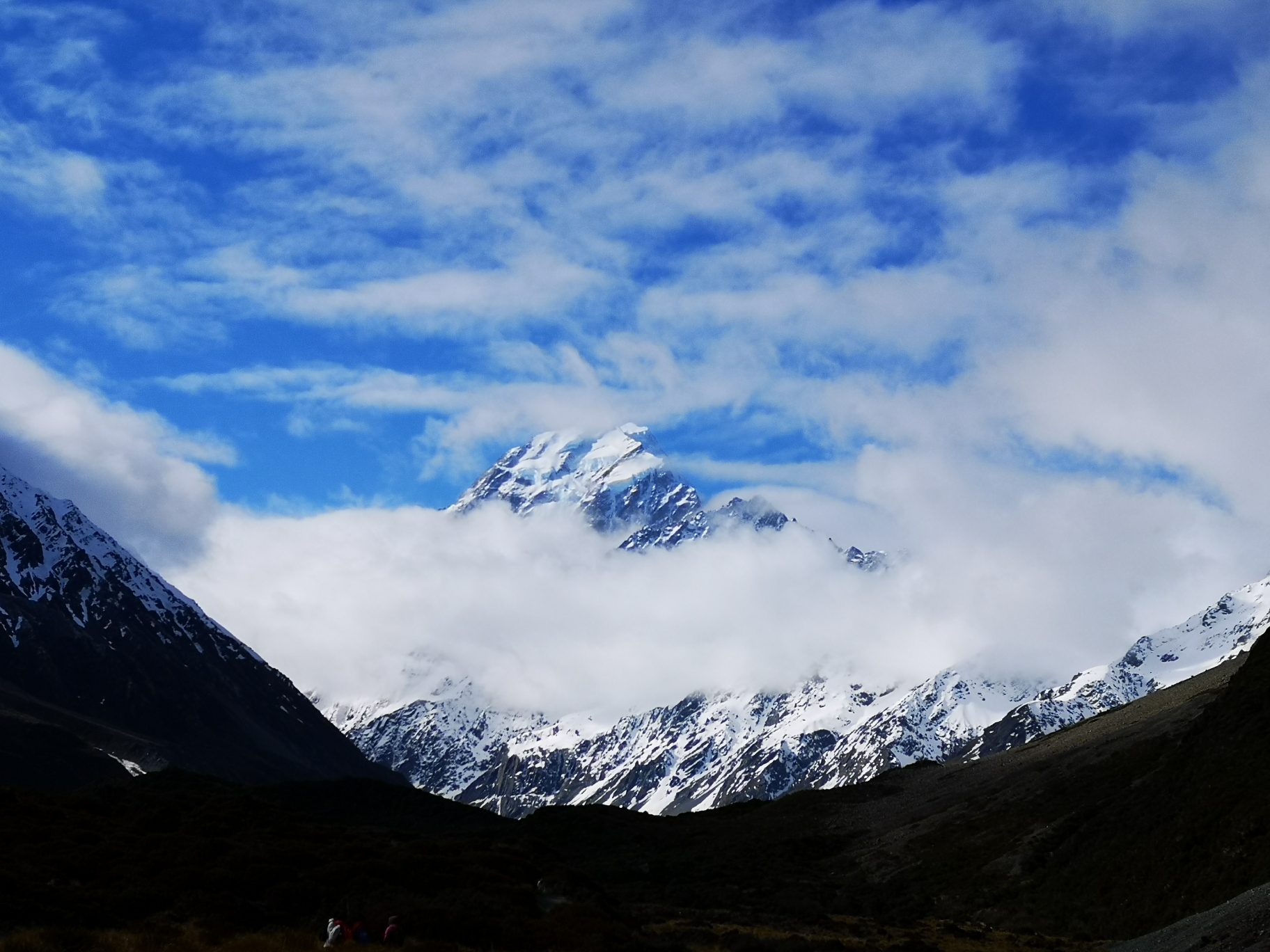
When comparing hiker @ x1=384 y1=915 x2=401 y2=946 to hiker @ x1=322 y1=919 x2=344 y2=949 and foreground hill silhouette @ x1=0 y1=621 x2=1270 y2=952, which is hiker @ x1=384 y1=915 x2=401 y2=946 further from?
hiker @ x1=322 y1=919 x2=344 y2=949

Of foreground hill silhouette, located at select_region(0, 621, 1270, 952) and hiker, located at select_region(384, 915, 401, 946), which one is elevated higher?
foreground hill silhouette, located at select_region(0, 621, 1270, 952)

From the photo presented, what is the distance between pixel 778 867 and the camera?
98.4 metres

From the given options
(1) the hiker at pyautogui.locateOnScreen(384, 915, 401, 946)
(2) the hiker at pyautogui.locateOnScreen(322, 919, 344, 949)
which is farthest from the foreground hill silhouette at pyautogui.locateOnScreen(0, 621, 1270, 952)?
(2) the hiker at pyautogui.locateOnScreen(322, 919, 344, 949)

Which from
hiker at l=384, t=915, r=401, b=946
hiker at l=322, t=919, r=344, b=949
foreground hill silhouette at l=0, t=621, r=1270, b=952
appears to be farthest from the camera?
foreground hill silhouette at l=0, t=621, r=1270, b=952

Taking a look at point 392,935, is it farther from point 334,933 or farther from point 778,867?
point 778,867

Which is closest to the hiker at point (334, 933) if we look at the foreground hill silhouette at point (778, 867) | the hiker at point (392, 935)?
the hiker at point (392, 935)

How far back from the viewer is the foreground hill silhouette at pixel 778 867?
3706cm

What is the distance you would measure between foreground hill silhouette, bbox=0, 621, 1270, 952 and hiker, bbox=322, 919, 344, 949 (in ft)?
8.95

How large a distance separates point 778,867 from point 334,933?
7223 centimetres

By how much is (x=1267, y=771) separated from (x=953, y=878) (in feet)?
98.8

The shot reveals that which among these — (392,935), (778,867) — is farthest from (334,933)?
(778,867)

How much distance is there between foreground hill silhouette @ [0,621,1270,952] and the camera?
122ft

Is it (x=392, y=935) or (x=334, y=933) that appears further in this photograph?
(x=392, y=935)

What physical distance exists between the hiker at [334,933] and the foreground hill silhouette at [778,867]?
8.95ft
